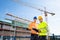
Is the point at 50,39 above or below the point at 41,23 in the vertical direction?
below

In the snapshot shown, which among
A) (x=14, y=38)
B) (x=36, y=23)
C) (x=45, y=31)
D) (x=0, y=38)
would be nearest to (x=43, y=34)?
(x=45, y=31)

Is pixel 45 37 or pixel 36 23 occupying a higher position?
pixel 36 23

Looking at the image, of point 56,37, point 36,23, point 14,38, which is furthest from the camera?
point 56,37

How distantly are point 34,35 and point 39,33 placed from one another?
0.26 metres

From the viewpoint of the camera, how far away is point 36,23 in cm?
800

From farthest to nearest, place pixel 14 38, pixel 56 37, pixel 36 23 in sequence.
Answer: pixel 56 37, pixel 36 23, pixel 14 38

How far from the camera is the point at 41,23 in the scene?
7.70 metres

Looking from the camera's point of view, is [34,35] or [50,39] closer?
[34,35]

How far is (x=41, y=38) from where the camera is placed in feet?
24.7

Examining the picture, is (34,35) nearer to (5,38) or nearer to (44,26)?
(44,26)

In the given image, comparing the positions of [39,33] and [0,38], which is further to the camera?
[0,38]

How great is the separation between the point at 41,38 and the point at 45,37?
0.19m

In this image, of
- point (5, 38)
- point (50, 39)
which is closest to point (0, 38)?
point (5, 38)

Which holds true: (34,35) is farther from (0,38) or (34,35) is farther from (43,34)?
(0,38)
